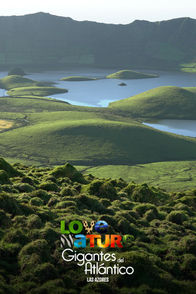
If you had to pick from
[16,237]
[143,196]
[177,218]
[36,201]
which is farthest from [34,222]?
[143,196]

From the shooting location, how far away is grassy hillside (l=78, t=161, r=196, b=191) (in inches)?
5064

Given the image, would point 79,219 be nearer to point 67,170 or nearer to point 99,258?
point 99,258

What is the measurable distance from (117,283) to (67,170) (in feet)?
118

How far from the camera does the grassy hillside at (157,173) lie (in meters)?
129

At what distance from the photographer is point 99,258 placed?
33.5 meters

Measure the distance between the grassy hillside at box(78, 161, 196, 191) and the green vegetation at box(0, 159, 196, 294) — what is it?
7192cm

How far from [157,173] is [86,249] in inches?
4234

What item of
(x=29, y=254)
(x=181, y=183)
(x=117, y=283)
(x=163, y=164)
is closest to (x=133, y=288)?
(x=117, y=283)

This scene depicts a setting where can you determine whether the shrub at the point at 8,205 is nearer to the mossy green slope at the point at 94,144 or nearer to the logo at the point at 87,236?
the logo at the point at 87,236

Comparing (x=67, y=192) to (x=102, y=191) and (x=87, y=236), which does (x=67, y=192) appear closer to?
(x=102, y=191)

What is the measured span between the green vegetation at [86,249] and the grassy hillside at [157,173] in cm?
7192

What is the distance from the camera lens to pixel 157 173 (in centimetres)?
13975

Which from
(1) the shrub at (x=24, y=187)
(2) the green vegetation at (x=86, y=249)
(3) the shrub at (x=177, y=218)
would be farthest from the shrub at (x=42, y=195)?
(3) the shrub at (x=177, y=218)

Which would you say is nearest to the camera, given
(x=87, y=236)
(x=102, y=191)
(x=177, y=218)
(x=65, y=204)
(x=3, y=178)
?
(x=87, y=236)
